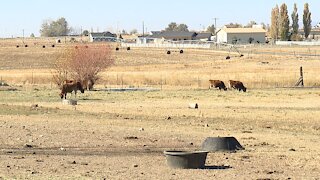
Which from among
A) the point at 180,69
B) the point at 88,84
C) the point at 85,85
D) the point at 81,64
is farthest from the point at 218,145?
the point at 180,69

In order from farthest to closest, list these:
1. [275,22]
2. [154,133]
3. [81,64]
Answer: [275,22], [81,64], [154,133]

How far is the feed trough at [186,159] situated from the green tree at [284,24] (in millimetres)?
168814

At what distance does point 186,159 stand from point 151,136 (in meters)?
8.54

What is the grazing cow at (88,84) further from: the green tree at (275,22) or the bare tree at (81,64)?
the green tree at (275,22)

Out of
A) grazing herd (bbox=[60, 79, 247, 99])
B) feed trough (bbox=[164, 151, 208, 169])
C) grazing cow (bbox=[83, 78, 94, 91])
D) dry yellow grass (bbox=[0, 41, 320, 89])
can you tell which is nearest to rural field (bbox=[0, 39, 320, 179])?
feed trough (bbox=[164, 151, 208, 169])

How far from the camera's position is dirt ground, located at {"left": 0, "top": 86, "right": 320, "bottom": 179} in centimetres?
1759

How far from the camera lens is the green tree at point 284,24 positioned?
604ft

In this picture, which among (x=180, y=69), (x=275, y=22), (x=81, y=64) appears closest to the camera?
(x=81, y=64)

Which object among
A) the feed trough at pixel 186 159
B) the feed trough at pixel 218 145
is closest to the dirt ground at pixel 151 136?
the feed trough at pixel 186 159

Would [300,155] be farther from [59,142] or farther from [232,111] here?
[232,111]

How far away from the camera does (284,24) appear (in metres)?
184

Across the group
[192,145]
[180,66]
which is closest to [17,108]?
[192,145]

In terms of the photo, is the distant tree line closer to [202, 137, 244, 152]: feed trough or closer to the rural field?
the rural field

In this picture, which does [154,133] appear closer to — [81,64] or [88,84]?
[88,84]
